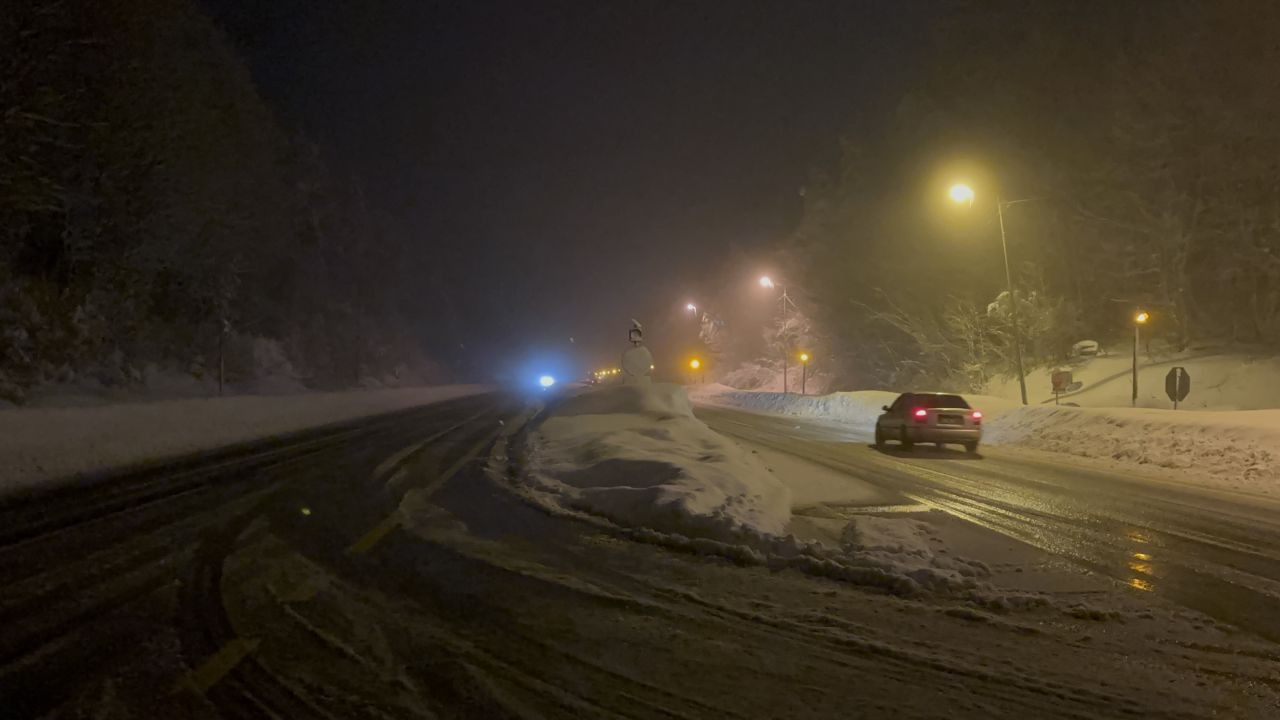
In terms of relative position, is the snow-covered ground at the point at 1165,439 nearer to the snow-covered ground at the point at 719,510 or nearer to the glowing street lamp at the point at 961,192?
the glowing street lamp at the point at 961,192

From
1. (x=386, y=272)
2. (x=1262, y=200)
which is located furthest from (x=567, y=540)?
(x=386, y=272)

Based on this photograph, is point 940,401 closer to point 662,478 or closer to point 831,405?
point 662,478

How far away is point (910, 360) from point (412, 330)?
210 feet

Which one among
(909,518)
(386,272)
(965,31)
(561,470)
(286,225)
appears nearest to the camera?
(909,518)

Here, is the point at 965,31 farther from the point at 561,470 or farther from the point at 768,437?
the point at 561,470

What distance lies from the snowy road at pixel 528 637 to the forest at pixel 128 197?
16966mm

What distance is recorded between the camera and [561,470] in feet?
41.4

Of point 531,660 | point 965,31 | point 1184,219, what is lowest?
point 531,660

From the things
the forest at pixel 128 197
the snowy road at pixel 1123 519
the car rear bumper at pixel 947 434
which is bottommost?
the snowy road at pixel 1123 519

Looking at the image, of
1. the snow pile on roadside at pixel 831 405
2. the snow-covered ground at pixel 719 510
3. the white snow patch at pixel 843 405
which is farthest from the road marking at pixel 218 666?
the snow pile on roadside at pixel 831 405

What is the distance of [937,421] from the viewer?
20.1m

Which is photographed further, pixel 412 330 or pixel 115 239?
pixel 412 330

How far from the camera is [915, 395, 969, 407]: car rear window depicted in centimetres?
2044

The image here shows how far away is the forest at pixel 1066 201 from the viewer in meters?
31.9
